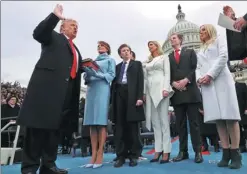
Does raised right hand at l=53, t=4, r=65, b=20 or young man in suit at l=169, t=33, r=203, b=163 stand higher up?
raised right hand at l=53, t=4, r=65, b=20

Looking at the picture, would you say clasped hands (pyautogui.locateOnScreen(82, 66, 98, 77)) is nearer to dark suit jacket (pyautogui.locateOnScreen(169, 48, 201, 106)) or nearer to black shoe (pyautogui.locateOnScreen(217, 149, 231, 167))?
dark suit jacket (pyautogui.locateOnScreen(169, 48, 201, 106))

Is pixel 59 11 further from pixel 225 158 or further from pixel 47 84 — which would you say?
pixel 225 158

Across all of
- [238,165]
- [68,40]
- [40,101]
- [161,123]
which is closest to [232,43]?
[238,165]

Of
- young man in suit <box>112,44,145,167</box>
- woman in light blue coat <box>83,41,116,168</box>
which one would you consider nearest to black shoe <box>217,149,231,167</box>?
young man in suit <box>112,44,145,167</box>

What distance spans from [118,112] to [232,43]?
5.21 feet

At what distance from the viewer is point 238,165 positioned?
8.17 feet

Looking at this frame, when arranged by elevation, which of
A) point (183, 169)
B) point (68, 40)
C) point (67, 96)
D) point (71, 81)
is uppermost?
point (68, 40)

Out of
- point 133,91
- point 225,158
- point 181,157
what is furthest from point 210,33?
point 181,157

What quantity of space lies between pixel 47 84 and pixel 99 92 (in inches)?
36.6

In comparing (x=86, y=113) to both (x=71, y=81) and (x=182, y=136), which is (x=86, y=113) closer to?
(x=71, y=81)

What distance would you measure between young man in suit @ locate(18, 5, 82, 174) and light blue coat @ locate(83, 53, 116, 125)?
51 cm

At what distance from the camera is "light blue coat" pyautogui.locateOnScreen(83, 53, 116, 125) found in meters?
3.04

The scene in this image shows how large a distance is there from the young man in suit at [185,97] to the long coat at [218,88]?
9.2 inches

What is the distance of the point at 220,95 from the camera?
2779mm
